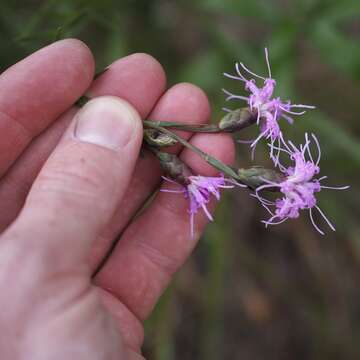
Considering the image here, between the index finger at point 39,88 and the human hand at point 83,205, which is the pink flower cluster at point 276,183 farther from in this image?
the index finger at point 39,88

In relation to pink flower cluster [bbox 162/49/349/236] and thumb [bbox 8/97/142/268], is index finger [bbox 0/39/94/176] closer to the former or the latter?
thumb [bbox 8/97/142/268]

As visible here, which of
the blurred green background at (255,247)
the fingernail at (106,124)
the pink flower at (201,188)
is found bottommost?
the blurred green background at (255,247)

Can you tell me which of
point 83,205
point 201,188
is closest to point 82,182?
point 83,205

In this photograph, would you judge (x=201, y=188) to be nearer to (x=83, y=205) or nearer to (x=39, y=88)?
(x=83, y=205)

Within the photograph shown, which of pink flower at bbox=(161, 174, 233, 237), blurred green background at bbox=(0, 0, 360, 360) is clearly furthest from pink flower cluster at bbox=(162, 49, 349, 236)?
blurred green background at bbox=(0, 0, 360, 360)

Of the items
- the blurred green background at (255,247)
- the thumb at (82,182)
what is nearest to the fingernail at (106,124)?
the thumb at (82,182)

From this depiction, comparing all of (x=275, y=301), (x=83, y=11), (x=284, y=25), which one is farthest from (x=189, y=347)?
(x=83, y=11)
